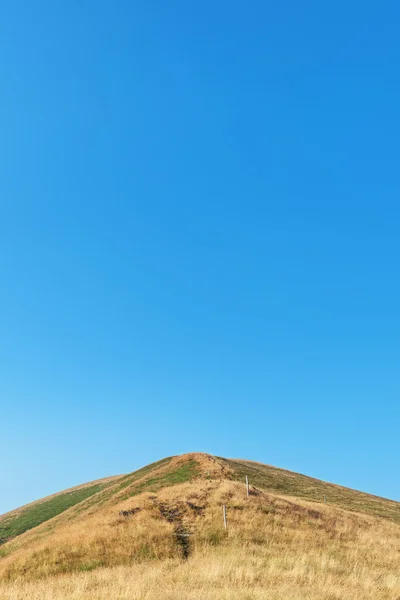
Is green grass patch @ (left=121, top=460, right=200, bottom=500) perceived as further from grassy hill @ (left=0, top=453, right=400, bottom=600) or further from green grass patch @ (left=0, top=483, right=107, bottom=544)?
green grass patch @ (left=0, top=483, right=107, bottom=544)

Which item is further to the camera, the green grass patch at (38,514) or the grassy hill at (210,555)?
the green grass patch at (38,514)

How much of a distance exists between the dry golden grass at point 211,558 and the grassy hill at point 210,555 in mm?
53

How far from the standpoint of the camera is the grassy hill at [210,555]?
13.2 meters

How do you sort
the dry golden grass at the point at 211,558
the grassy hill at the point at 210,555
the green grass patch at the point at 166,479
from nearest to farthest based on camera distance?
the dry golden grass at the point at 211,558, the grassy hill at the point at 210,555, the green grass patch at the point at 166,479

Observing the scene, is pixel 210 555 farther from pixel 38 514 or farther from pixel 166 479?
pixel 38 514

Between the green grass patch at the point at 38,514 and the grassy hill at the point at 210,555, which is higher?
the grassy hill at the point at 210,555

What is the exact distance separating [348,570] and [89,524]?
15.8 meters

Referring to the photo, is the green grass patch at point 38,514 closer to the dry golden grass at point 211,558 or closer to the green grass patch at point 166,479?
the green grass patch at point 166,479

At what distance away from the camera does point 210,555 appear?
60.3 feet

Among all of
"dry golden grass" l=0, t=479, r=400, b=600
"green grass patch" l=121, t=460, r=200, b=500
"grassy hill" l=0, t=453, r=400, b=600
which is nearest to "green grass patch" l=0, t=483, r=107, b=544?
"green grass patch" l=121, t=460, r=200, b=500

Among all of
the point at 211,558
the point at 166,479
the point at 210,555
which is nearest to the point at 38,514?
the point at 166,479

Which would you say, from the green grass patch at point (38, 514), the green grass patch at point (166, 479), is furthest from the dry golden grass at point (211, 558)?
the green grass patch at point (38, 514)

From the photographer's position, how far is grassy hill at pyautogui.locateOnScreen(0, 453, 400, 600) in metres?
13.2

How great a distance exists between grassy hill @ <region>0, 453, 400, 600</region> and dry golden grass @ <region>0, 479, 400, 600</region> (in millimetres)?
53
